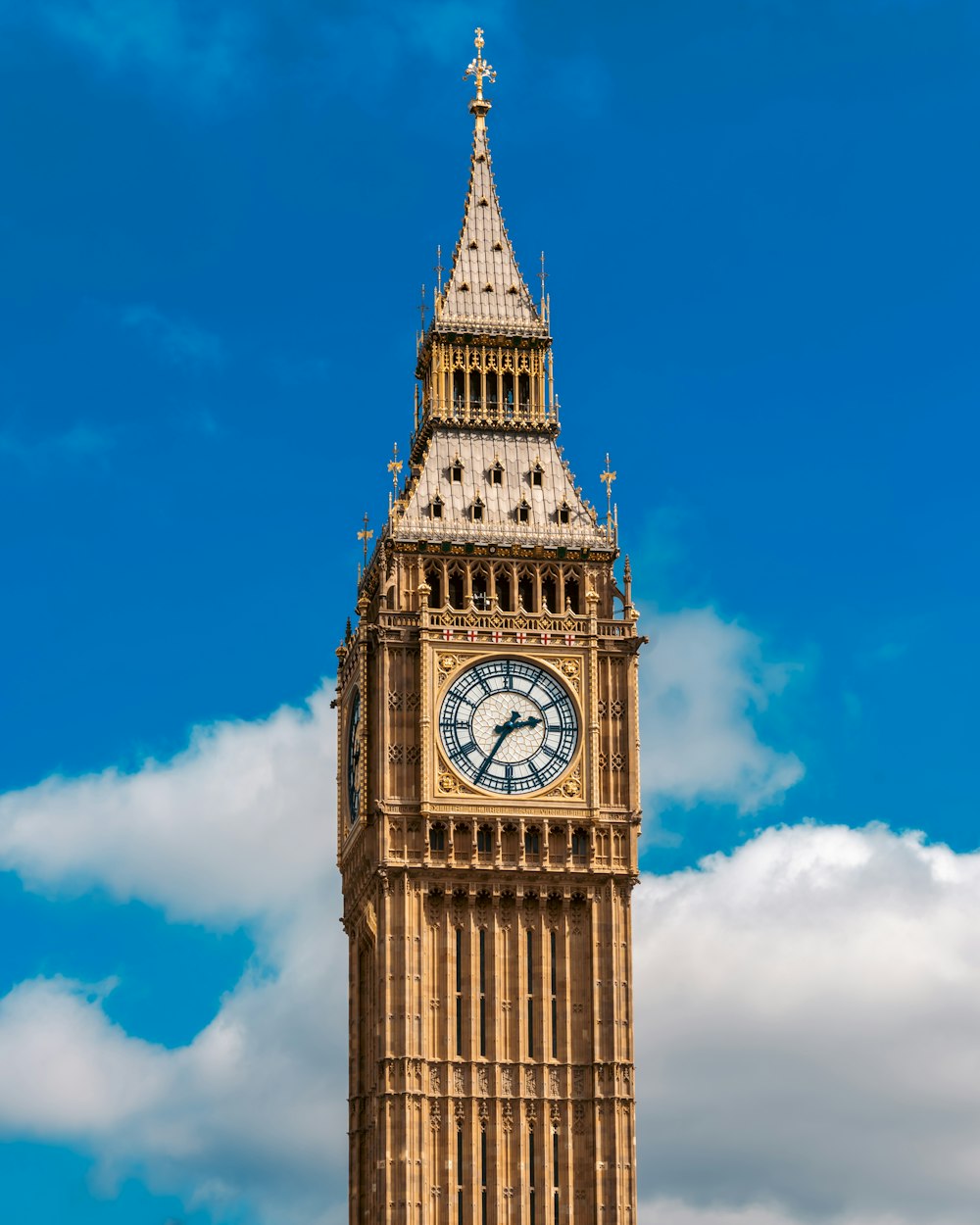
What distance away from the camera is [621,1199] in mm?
117250

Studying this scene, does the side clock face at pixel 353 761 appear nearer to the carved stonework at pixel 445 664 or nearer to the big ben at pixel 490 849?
the big ben at pixel 490 849

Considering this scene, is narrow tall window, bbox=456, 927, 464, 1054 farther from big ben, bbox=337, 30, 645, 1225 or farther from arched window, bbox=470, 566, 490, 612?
arched window, bbox=470, 566, 490, 612

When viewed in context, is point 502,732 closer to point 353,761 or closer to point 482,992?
point 353,761

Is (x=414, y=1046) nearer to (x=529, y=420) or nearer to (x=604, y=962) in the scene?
(x=604, y=962)

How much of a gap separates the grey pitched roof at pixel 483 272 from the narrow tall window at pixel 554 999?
81.7ft

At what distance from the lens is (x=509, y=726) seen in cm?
12150

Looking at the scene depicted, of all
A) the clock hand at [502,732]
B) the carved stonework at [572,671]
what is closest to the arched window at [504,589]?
the carved stonework at [572,671]

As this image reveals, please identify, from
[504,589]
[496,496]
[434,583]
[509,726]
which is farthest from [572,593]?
[509,726]

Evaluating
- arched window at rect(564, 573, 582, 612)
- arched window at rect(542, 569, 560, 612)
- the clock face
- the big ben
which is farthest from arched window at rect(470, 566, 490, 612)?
arched window at rect(564, 573, 582, 612)

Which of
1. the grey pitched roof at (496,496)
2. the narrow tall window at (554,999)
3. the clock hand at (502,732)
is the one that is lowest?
the narrow tall window at (554,999)

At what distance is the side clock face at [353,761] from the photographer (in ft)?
405

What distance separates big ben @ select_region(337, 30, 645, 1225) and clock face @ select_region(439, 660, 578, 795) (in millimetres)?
79

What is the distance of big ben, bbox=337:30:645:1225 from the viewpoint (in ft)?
385

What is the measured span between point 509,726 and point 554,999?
9961mm
